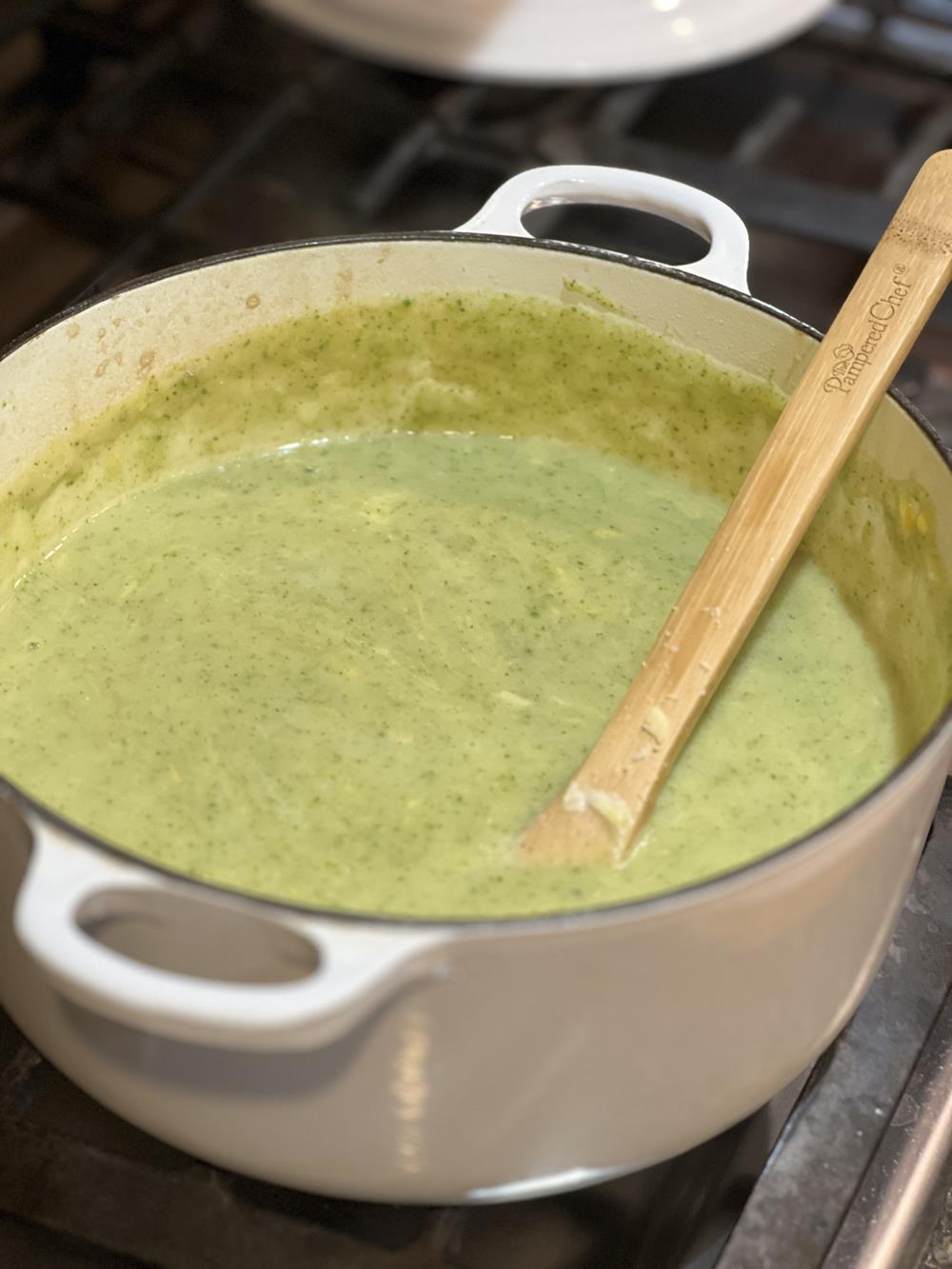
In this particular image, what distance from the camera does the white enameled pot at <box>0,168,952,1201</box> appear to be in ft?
1.70

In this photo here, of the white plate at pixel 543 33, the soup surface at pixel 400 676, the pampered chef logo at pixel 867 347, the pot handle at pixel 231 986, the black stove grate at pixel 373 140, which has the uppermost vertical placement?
the pampered chef logo at pixel 867 347

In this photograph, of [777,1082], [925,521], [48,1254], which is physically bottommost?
[48,1254]

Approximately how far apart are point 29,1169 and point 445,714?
338 millimetres

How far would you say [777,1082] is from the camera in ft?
2.20

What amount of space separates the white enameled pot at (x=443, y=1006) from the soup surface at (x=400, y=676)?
149 mm

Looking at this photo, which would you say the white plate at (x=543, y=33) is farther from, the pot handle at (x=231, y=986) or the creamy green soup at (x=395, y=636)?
the pot handle at (x=231, y=986)

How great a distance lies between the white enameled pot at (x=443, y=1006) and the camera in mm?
518

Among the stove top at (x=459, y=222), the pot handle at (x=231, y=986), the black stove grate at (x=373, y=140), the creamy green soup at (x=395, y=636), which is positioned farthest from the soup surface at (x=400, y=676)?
the black stove grate at (x=373, y=140)

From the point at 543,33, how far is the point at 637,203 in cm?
59

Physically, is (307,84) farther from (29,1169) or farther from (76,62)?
(29,1169)

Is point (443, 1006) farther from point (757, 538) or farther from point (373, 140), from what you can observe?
point (373, 140)

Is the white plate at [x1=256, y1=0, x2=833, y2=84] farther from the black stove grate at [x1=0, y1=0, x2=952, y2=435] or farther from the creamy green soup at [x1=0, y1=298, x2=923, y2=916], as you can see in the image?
the creamy green soup at [x1=0, y1=298, x2=923, y2=916]

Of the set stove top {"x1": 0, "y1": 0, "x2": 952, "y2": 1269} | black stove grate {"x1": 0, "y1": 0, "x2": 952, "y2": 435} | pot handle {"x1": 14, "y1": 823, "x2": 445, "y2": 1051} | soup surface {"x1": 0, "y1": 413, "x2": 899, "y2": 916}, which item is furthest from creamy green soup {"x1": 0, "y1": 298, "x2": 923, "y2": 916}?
black stove grate {"x1": 0, "y1": 0, "x2": 952, "y2": 435}

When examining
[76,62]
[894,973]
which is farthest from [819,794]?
[76,62]
